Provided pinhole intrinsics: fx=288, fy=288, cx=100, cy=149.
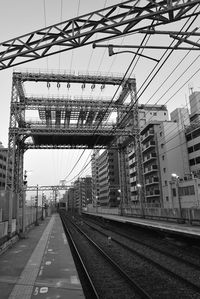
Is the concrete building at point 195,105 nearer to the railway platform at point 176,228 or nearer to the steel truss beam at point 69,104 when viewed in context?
the steel truss beam at point 69,104

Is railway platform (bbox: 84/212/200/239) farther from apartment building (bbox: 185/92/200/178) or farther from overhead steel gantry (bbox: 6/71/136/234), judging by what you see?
apartment building (bbox: 185/92/200/178)

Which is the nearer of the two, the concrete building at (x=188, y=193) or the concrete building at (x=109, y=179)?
the concrete building at (x=188, y=193)

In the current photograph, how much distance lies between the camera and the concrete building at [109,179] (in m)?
123

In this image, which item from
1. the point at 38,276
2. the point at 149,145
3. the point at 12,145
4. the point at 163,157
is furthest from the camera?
the point at 149,145

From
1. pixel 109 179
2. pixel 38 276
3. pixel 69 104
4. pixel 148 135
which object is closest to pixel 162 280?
pixel 38 276

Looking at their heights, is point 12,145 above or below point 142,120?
below

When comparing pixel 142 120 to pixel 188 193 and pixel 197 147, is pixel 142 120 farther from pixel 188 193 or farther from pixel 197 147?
pixel 188 193

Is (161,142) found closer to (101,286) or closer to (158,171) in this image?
(158,171)

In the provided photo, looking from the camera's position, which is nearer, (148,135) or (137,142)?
(137,142)

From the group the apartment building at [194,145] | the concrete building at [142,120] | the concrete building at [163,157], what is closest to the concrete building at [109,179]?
the concrete building at [142,120]

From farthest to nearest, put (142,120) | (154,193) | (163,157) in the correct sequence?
1. (142,120)
2. (154,193)
3. (163,157)

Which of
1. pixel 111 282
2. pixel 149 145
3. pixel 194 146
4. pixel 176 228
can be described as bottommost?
pixel 111 282

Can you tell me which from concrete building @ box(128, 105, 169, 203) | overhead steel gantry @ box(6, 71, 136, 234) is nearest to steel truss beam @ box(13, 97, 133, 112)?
overhead steel gantry @ box(6, 71, 136, 234)

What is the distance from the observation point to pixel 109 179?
5010 inches
